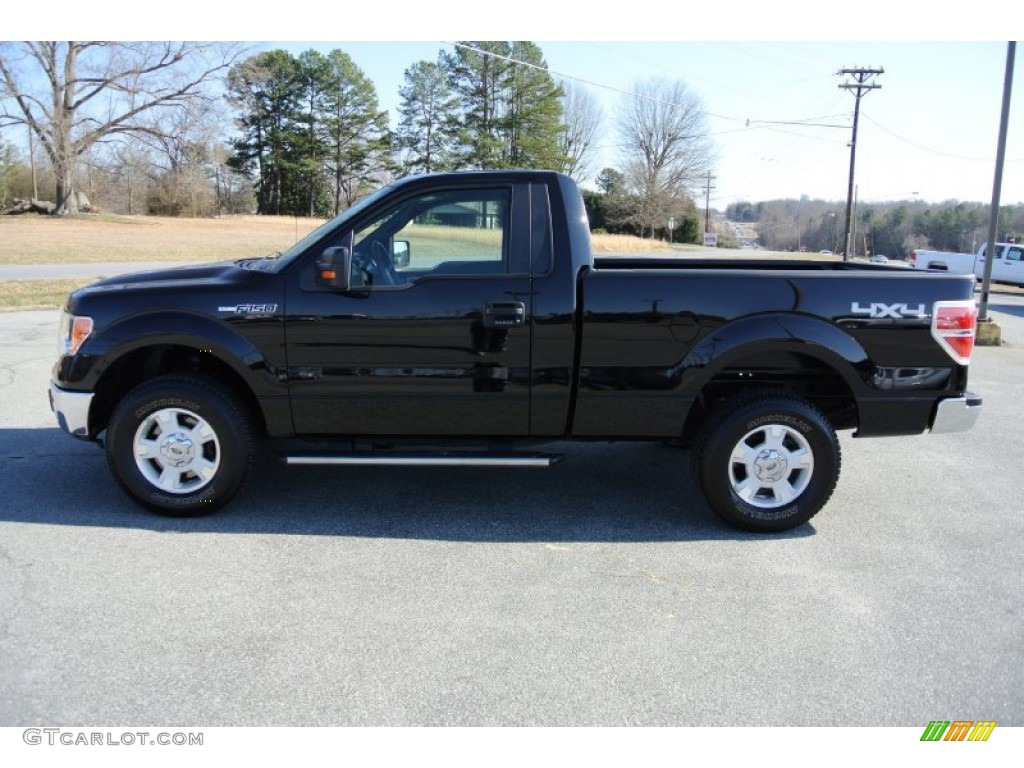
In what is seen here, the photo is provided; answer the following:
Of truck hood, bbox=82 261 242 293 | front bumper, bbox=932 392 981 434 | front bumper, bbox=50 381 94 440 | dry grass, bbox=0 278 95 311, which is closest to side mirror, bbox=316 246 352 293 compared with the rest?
truck hood, bbox=82 261 242 293

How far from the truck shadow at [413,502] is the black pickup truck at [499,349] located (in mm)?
279

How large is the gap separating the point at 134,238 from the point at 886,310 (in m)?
39.6

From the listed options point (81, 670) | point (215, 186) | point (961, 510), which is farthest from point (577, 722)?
point (215, 186)

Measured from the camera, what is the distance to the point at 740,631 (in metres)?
3.37

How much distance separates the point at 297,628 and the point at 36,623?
1.10 m

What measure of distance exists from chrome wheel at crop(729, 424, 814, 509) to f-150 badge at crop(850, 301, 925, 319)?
749 millimetres

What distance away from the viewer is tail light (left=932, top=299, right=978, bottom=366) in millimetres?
4293

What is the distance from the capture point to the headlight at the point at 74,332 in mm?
4449

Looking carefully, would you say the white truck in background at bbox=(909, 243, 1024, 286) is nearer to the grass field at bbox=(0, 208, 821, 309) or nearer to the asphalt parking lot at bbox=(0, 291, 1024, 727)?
the grass field at bbox=(0, 208, 821, 309)

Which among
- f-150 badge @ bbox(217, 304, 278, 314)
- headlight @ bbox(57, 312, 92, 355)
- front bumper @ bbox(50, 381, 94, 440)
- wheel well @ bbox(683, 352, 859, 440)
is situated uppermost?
f-150 badge @ bbox(217, 304, 278, 314)

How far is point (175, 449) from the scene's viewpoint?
447 centimetres

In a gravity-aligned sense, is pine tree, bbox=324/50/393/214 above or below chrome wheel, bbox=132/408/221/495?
above

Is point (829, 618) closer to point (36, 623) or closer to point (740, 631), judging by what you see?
point (740, 631)

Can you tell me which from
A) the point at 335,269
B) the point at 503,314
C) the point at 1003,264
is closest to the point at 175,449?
the point at 335,269
